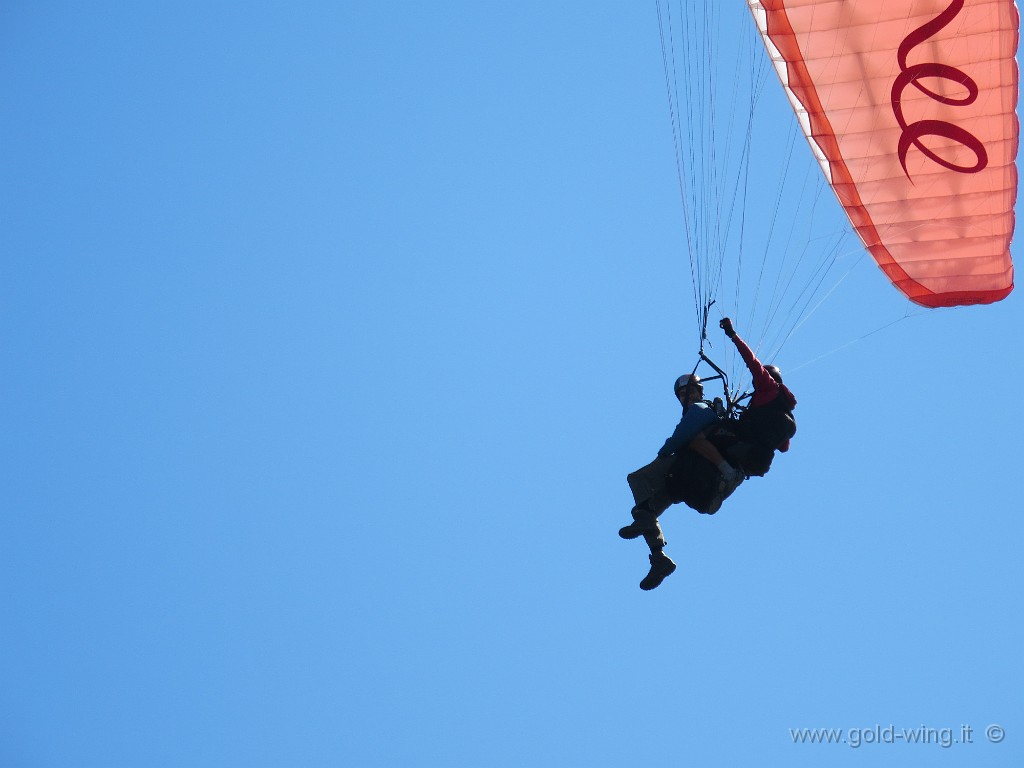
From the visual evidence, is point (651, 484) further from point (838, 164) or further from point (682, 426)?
point (838, 164)

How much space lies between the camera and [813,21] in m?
15.5

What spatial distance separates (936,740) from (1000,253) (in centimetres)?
449

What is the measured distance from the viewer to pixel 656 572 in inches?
584

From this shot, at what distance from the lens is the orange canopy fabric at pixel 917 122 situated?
1545 centimetres

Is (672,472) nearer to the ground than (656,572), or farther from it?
farther from it

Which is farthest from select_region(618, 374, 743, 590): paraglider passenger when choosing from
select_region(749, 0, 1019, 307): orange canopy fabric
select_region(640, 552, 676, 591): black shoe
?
select_region(749, 0, 1019, 307): orange canopy fabric

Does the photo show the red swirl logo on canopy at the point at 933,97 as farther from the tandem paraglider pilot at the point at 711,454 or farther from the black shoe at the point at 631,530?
the black shoe at the point at 631,530

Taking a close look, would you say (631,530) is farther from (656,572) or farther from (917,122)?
(917,122)

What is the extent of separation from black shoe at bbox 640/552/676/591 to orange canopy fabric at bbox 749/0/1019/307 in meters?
3.88

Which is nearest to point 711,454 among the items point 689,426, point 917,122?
point 689,426

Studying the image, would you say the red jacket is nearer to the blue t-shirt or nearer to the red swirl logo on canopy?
the blue t-shirt

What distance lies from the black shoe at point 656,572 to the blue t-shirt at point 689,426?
90 cm

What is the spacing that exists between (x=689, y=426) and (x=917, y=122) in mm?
3745

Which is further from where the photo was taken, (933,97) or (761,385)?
(933,97)
